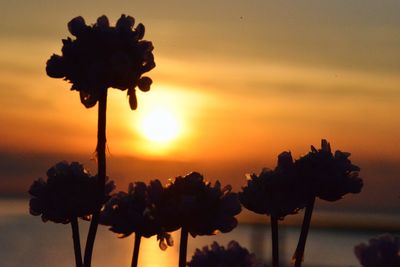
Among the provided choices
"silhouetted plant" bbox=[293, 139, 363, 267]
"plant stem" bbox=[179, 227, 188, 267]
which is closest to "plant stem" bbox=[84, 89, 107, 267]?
"plant stem" bbox=[179, 227, 188, 267]

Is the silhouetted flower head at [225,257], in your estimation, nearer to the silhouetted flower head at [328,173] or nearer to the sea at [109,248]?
the silhouetted flower head at [328,173]

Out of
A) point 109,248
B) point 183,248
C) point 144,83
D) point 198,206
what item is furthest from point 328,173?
point 109,248

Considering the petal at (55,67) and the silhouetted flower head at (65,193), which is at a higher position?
the petal at (55,67)

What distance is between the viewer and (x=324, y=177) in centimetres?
581

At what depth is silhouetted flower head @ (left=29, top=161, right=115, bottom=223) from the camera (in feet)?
18.3

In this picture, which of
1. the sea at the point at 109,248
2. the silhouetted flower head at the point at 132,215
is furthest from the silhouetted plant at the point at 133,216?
the sea at the point at 109,248

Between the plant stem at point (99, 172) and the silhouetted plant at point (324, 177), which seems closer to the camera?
the plant stem at point (99, 172)

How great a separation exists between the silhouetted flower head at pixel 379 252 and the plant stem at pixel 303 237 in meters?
0.79

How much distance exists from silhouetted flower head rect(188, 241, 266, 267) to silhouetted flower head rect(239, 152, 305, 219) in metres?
0.58

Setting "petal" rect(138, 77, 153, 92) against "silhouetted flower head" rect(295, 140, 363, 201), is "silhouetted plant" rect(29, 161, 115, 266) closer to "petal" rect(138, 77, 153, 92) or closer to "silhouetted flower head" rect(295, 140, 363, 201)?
"petal" rect(138, 77, 153, 92)

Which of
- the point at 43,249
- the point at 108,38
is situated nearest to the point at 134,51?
the point at 108,38

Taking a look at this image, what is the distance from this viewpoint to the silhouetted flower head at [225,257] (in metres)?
5.07

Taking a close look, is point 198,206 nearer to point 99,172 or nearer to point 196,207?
point 196,207

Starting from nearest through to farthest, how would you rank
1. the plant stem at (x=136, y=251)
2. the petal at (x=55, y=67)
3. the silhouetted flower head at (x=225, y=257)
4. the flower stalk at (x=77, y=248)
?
the silhouetted flower head at (x=225, y=257)
the flower stalk at (x=77, y=248)
the petal at (x=55, y=67)
the plant stem at (x=136, y=251)
